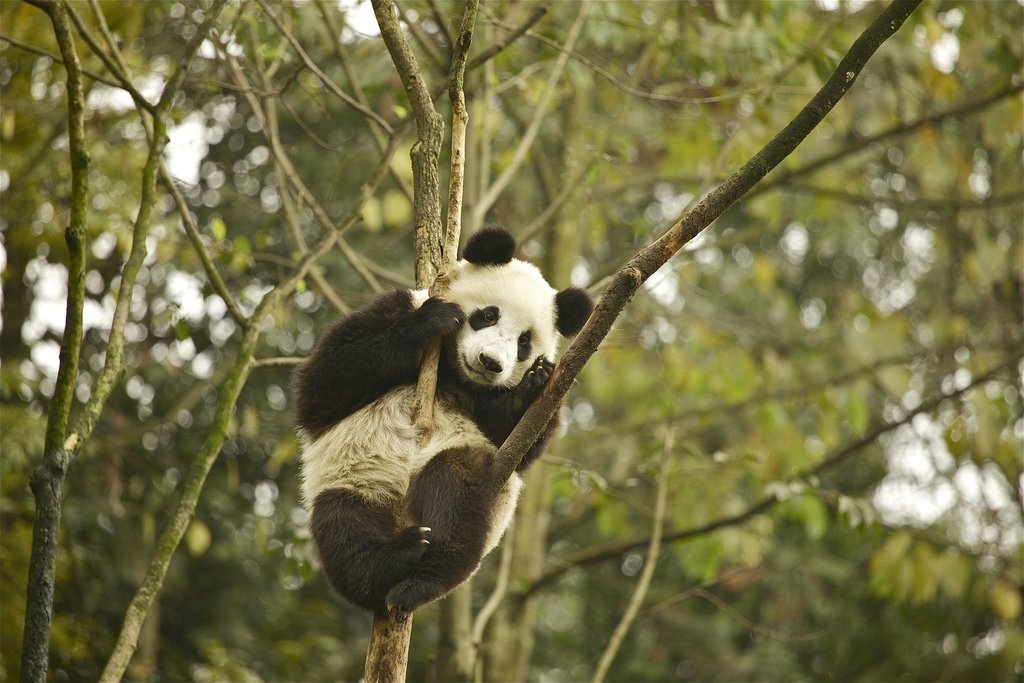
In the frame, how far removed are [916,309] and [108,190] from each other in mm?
8446

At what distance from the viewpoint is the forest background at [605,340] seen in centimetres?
557

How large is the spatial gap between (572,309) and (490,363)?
0.79 metres

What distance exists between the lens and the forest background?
5.57 metres

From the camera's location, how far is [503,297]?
4.18m

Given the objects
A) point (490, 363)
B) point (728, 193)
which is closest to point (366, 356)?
point (490, 363)

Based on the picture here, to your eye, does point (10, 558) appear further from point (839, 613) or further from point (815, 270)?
point (815, 270)

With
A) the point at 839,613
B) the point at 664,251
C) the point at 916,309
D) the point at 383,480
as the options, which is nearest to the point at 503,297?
the point at 383,480

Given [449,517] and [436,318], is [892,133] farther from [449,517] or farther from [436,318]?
[449,517]

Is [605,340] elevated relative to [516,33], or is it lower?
lower

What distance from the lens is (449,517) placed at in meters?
3.52

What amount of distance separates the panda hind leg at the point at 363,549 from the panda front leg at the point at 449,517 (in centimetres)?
6

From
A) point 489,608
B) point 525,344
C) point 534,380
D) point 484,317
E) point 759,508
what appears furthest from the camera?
point 759,508

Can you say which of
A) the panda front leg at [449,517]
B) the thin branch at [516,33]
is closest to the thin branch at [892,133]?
the thin branch at [516,33]

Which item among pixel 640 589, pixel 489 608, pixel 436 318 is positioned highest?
pixel 436 318
